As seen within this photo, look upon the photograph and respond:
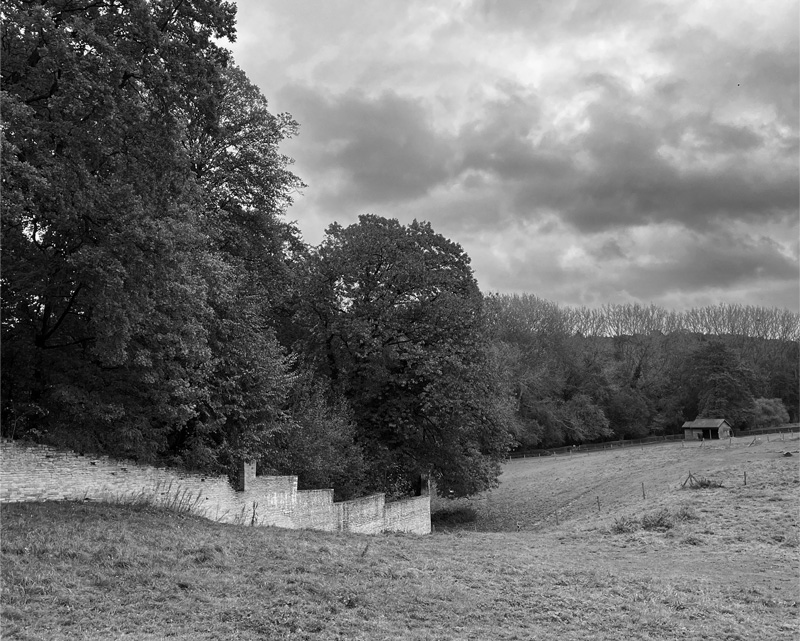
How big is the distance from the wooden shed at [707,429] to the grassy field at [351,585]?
167 feet

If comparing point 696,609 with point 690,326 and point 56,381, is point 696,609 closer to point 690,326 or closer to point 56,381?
point 56,381

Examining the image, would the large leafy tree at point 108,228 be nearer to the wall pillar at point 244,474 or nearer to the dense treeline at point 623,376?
the wall pillar at point 244,474

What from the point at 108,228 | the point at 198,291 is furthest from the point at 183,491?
the point at 108,228

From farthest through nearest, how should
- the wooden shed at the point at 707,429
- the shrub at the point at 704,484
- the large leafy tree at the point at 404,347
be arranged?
the wooden shed at the point at 707,429 < the shrub at the point at 704,484 < the large leafy tree at the point at 404,347

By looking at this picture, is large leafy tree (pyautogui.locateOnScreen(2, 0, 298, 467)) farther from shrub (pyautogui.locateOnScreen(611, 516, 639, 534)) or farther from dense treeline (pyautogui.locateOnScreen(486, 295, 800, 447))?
dense treeline (pyautogui.locateOnScreen(486, 295, 800, 447))

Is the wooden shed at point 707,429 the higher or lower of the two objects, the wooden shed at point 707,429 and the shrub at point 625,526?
the higher

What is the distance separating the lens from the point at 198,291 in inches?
618

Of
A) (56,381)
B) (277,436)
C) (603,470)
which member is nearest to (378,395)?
(277,436)

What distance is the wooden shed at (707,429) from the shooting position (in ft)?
221

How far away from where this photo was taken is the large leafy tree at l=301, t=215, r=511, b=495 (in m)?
27.5

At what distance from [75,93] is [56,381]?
661 centimetres

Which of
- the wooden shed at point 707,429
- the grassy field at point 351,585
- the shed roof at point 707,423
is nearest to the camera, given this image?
the grassy field at point 351,585

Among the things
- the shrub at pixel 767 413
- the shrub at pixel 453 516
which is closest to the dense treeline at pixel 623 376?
the shrub at pixel 767 413

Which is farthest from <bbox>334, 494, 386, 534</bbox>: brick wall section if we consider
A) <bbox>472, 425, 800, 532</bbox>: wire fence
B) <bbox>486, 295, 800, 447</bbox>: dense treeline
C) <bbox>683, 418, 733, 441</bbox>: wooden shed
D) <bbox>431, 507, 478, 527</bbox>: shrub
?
<bbox>683, 418, 733, 441</bbox>: wooden shed
